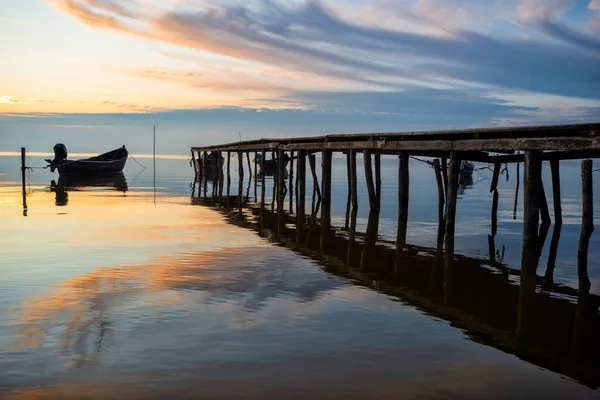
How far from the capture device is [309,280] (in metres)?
10.3

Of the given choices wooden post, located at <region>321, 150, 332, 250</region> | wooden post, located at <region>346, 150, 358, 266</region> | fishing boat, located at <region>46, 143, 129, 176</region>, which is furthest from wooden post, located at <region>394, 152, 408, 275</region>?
fishing boat, located at <region>46, 143, 129, 176</region>

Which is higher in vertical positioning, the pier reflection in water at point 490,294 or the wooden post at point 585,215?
the wooden post at point 585,215

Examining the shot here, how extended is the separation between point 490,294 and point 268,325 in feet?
14.3

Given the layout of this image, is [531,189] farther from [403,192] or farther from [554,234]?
[403,192]

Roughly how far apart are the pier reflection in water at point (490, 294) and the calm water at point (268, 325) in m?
0.05

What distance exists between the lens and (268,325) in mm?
7449

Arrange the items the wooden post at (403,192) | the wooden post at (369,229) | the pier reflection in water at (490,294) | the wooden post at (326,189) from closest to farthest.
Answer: the pier reflection in water at (490,294), the wooden post at (369,229), the wooden post at (403,192), the wooden post at (326,189)

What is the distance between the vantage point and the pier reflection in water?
6.98m

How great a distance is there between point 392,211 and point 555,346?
1732 centimetres

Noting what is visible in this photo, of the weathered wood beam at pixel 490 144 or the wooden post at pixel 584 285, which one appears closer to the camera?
the wooden post at pixel 584 285

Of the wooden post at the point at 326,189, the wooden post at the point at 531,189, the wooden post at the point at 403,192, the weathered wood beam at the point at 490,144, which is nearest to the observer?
the weathered wood beam at the point at 490,144

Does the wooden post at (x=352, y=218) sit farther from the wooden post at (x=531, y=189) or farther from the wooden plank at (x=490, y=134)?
the wooden post at (x=531, y=189)

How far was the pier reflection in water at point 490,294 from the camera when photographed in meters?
6.98

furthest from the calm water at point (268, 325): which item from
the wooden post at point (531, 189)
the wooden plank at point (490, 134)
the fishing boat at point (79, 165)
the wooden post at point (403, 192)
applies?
the fishing boat at point (79, 165)
